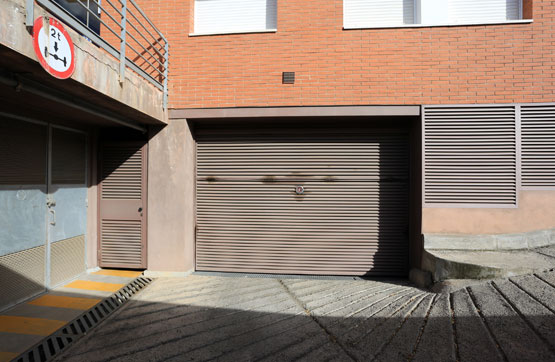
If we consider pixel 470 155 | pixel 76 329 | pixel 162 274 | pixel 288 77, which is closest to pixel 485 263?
pixel 470 155

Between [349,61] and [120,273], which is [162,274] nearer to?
[120,273]

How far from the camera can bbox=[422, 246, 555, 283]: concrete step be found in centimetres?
366

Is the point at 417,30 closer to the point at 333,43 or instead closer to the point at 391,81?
the point at 391,81

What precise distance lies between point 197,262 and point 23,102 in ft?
12.5

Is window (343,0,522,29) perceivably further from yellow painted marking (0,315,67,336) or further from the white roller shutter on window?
yellow painted marking (0,315,67,336)

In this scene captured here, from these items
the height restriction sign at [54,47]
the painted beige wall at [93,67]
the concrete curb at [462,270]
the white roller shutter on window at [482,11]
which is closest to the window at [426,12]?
the white roller shutter on window at [482,11]

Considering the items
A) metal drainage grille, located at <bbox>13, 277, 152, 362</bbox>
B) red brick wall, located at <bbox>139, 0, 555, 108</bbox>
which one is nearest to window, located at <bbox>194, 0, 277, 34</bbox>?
red brick wall, located at <bbox>139, 0, 555, 108</bbox>

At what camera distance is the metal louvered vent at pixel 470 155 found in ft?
15.6

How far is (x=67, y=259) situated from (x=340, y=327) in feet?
16.2

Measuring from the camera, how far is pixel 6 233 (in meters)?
3.99

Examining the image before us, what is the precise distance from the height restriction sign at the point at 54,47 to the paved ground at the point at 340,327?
300 centimetres

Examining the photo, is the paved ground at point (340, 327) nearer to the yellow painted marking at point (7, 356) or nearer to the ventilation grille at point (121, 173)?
the yellow painted marking at point (7, 356)

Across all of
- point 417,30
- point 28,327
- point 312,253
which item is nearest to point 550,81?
point 417,30

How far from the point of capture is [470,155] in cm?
482
